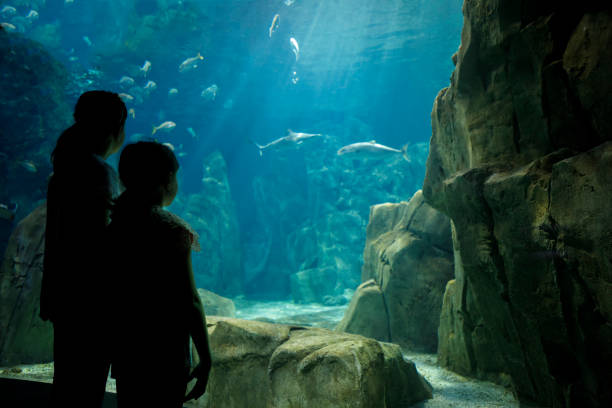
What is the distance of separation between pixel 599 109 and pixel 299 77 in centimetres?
2242

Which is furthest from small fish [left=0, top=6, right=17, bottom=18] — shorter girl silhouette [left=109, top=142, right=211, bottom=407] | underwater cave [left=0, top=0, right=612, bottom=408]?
shorter girl silhouette [left=109, top=142, right=211, bottom=407]

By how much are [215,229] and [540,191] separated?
1865cm

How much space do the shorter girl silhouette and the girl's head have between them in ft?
0.11

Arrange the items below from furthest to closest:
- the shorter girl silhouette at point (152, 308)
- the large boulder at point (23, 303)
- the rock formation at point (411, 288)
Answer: the rock formation at point (411, 288)
the large boulder at point (23, 303)
the shorter girl silhouette at point (152, 308)

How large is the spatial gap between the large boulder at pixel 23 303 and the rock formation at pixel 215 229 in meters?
13.3

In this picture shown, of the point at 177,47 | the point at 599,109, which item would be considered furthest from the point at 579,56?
the point at 177,47

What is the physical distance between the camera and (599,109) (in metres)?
2.29

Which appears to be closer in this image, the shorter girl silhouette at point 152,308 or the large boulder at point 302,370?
the shorter girl silhouette at point 152,308

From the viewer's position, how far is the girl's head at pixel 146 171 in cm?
152

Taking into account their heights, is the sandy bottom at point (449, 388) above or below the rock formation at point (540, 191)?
below

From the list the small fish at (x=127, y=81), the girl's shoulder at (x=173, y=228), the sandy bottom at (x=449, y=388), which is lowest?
the sandy bottom at (x=449, y=388)

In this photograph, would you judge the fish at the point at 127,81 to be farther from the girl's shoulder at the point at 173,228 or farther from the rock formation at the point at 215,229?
the girl's shoulder at the point at 173,228

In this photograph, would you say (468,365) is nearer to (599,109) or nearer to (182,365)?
(599,109)

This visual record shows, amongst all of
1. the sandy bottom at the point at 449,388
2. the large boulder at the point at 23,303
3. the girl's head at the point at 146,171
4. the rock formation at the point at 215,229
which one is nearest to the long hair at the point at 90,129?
the girl's head at the point at 146,171
